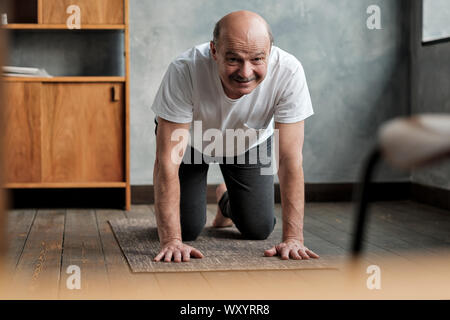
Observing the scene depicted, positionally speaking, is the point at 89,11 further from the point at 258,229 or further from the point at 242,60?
the point at 242,60

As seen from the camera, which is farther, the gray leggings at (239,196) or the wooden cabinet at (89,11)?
the wooden cabinet at (89,11)

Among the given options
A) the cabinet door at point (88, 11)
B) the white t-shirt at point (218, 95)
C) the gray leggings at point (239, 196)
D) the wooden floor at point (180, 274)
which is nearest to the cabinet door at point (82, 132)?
the wooden floor at point (180, 274)

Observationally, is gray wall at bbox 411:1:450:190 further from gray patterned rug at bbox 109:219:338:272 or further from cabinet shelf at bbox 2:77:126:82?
cabinet shelf at bbox 2:77:126:82

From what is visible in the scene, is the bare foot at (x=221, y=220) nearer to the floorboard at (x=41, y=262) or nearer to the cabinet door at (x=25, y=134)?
the floorboard at (x=41, y=262)

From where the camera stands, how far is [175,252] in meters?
2.02

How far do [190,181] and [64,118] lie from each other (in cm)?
108

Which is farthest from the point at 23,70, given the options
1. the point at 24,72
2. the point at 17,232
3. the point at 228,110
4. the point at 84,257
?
the point at 228,110

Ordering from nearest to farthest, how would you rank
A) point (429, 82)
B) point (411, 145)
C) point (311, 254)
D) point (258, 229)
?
point (411, 145)
point (311, 254)
point (258, 229)
point (429, 82)

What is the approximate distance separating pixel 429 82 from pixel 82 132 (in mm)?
1884

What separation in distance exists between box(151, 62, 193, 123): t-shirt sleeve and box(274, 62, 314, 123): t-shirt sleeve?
0.30 m

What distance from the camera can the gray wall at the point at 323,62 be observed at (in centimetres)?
349

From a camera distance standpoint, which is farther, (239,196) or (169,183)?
(239,196)

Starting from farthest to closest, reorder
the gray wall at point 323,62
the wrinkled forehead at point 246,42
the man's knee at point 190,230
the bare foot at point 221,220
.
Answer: the gray wall at point 323,62
the bare foot at point 221,220
the man's knee at point 190,230
the wrinkled forehead at point 246,42

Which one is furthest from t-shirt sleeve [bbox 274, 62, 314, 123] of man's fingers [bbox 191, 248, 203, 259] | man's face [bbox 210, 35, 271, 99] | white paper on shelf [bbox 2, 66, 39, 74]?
white paper on shelf [bbox 2, 66, 39, 74]
